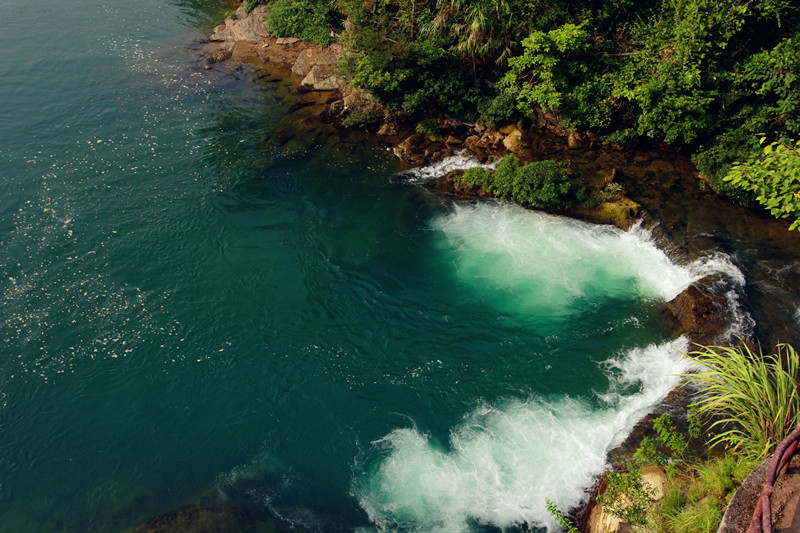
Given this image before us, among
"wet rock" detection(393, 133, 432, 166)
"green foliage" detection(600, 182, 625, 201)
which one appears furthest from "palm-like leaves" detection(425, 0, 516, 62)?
"green foliage" detection(600, 182, 625, 201)

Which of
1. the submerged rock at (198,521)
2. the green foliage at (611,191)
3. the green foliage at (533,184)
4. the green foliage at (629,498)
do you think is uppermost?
the green foliage at (533,184)

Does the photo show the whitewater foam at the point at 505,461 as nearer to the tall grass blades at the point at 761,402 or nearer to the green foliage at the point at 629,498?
the green foliage at the point at 629,498

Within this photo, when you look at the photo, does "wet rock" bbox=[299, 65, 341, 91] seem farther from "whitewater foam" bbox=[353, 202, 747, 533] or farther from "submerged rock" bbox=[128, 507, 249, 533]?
"submerged rock" bbox=[128, 507, 249, 533]

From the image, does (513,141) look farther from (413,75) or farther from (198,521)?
(198,521)

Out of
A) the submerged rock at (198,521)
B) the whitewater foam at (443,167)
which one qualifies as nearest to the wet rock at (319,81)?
the whitewater foam at (443,167)

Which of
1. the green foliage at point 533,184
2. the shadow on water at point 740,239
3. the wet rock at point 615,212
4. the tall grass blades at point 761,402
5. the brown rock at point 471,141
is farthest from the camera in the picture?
the brown rock at point 471,141
